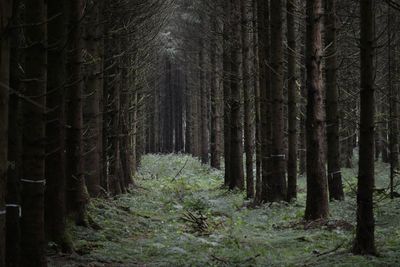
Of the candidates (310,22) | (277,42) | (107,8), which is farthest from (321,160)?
(107,8)

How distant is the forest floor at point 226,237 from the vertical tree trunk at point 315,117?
18.9 inches

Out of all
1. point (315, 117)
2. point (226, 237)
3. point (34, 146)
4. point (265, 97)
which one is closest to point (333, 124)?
point (265, 97)

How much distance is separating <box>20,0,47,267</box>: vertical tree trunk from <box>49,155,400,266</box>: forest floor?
1.21m

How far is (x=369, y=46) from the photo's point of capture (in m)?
6.59

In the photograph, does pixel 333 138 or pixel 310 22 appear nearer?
pixel 310 22

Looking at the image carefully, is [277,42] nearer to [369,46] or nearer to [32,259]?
[369,46]

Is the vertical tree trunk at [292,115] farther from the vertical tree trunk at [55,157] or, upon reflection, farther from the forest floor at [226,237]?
the vertical tree trunk at [55,157]

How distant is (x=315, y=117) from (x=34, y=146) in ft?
21.9

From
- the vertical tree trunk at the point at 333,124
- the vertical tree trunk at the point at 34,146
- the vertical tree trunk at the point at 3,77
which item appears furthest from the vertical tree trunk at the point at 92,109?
the vertical tree trunk at the point at 3,77

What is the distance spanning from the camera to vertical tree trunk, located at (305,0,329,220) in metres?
10.7

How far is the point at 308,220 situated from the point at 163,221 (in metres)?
3.84

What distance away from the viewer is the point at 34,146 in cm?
562

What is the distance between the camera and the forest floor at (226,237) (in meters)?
7.41

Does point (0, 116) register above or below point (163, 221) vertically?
above
